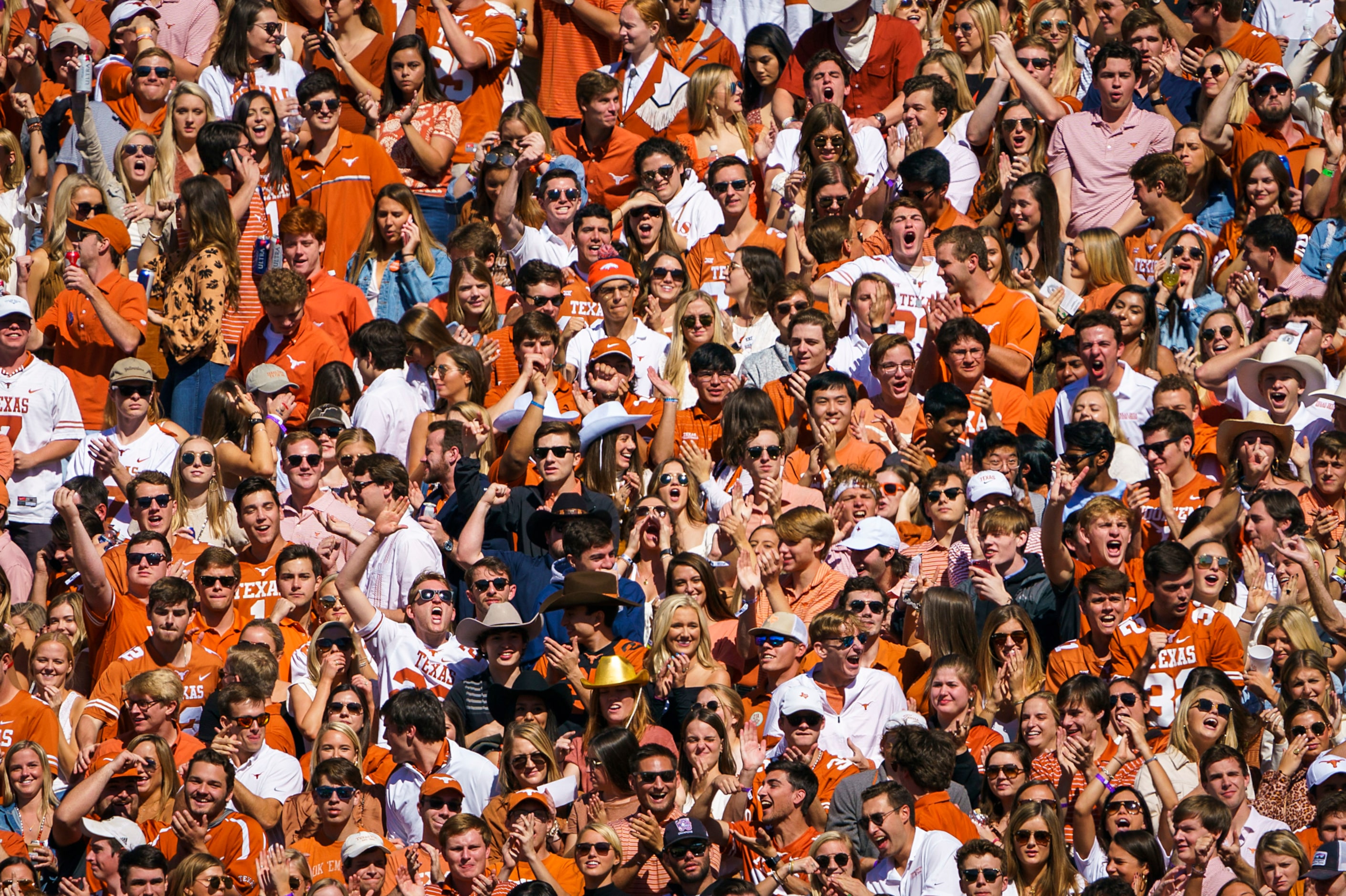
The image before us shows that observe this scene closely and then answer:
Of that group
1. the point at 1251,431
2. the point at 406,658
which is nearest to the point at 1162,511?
the point at 1251,431

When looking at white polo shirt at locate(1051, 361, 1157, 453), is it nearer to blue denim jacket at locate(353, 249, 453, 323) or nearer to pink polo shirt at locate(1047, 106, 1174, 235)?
pink polo shirt at locate(1047, 106, 1174, 235)

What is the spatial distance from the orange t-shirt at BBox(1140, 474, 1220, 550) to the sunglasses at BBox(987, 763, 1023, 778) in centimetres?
210

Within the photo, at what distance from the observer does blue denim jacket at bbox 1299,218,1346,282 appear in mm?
15508

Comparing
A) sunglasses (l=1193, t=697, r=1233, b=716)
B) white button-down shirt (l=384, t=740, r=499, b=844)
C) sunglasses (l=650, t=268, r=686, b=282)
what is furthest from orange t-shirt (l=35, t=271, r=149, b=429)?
sunglasses (l=1193, t=697, r=1233, b=716)

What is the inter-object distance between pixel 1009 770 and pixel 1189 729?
0.88 meters

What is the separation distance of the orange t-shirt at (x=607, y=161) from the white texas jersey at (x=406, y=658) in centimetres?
425

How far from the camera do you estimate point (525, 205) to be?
16.3 m

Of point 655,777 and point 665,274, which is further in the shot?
point 665,274

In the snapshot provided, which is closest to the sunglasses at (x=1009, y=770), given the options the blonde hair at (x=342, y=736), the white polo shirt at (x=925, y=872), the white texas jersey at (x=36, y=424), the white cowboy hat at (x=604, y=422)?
the white polo shirt at (x=925, y=872)

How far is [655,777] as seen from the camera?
12.1 metres

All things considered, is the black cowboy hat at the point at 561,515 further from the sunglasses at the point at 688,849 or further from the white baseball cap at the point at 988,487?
A: the sunglasses at the point at 688,849

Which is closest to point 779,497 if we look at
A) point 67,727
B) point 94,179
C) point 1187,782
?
point 1187,782

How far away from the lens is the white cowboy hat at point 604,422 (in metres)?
14.4

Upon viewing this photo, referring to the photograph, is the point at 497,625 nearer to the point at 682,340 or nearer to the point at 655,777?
the point at 655,777
